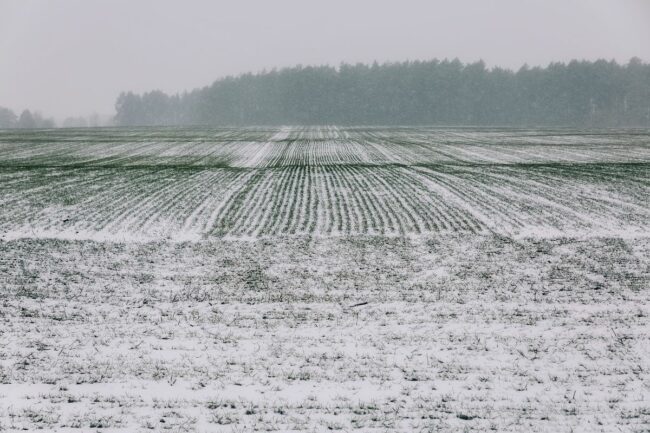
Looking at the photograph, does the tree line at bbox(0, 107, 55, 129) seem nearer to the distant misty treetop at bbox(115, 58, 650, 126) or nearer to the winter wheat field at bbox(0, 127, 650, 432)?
the distant misty treetop at bbox(115, 58, 650, 126)

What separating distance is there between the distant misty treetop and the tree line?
69705 mm

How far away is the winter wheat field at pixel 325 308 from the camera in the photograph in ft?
23.0

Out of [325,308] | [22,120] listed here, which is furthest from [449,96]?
[22,120]

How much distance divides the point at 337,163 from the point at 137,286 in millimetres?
23315

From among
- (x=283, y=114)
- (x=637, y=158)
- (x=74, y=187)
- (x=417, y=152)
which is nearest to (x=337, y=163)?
(x=417, y=152)

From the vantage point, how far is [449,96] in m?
116

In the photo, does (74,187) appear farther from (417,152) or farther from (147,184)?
(417,152)

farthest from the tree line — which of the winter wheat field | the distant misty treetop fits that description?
the winter wheat field

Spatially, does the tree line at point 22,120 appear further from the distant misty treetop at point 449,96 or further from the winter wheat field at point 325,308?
the winter wheat field at point 325,308

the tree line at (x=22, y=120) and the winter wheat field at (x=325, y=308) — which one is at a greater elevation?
the tree line at (x=22, y=120)

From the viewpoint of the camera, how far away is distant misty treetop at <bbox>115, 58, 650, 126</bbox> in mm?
110938

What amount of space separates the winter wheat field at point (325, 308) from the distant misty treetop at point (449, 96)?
8937 centimetres

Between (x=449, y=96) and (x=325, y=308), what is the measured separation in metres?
114

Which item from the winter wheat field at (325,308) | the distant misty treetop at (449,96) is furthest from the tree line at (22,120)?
the winter wheat field at (325,308)
